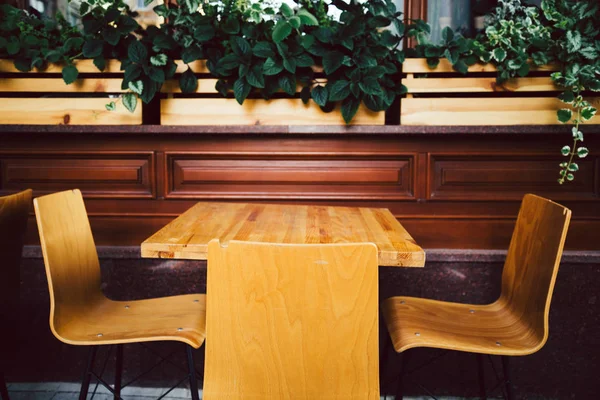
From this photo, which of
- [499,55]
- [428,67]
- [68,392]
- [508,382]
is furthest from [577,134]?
[68,392]

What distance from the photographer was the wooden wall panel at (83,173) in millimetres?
2365

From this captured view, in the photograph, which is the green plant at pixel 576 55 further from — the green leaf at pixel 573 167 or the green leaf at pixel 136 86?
the green leaf at pixel 136 86

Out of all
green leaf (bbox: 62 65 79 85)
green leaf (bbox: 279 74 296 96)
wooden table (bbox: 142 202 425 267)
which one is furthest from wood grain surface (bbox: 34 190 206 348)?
green leaf (bbox: 279 74 296 96)

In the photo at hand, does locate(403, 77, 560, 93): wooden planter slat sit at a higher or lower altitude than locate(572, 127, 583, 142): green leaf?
higher

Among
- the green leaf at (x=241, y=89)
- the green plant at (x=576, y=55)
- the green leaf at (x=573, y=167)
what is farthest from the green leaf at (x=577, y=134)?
the green leaf at (x=241, y=89)

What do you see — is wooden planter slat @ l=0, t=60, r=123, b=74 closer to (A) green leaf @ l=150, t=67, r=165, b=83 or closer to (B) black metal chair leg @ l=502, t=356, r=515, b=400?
(A) green leaf @ l=150, t=67, r=165, b=83

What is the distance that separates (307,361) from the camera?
1.10 metres

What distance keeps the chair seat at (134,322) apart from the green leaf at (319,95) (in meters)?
0.98

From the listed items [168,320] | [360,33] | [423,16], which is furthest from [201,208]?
[423,16]

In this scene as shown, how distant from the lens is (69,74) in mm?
2166

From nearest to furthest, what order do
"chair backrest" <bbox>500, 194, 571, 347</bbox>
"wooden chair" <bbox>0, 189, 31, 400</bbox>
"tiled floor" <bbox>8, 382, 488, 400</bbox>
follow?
"chair backrest" <bbox>500, 194, 571, 347</bbox>, "wooden chair" <bbox>0, 189, 31, 400</bbox>, "tiled floor" <bbox>8, 382, 488, 400</bbox>

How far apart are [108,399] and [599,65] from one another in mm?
2737

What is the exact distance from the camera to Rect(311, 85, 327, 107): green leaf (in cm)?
212

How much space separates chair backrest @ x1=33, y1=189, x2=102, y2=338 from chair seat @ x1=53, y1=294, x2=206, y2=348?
0.03 meters
